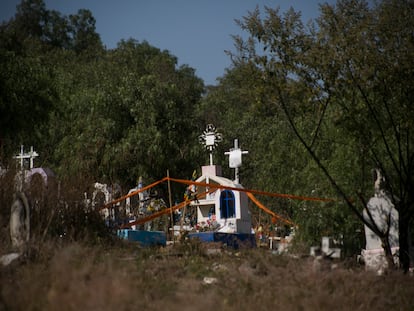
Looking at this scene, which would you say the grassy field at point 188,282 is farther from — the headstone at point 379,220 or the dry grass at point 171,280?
the headstone at point 379,220

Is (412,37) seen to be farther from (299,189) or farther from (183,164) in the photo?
(183,164)

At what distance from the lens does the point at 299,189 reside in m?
19.2

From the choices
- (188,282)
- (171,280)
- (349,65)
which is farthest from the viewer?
(349,65)

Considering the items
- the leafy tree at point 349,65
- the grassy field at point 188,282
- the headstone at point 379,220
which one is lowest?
the grassy field at point 188,282

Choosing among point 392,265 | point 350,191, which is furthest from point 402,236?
point 350,191

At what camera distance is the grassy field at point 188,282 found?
6.82m

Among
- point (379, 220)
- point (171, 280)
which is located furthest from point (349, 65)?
point (171, 280)

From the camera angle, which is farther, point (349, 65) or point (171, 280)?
point (349, 65)

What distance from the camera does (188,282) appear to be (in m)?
9.84

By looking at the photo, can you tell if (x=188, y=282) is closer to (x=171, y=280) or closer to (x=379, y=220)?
(x=171, y=280)

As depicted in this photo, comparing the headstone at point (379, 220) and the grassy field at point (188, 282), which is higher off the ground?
the headstone at point (379, 220)

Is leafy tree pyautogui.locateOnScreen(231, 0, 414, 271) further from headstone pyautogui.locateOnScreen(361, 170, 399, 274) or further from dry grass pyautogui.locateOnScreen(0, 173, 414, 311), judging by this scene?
dry grass pyautogui.locateOnScreen(0, 173, 414, 311)

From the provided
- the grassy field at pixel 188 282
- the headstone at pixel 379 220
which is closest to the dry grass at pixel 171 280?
the grassy field at pixel 188 282

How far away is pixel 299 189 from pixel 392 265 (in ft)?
23.4
